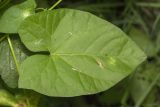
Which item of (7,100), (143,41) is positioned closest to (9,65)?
(7,100)

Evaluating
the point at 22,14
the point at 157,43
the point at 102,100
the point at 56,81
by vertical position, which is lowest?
the point at 102,100

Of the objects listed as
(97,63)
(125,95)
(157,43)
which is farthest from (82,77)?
(157,43)

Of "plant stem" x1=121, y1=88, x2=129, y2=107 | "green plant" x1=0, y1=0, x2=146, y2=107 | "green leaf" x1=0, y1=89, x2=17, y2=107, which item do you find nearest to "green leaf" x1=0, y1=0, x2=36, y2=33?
"green plant" x1=0, y1=0, x2=146, y2=107

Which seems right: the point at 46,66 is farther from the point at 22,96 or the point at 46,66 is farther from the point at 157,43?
the point at 157,43

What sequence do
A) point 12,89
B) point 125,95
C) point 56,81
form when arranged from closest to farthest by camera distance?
point 56,81, point 12,89, point 125,95

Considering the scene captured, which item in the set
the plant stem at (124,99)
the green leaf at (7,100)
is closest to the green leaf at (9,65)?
the green leaf at (7,100)

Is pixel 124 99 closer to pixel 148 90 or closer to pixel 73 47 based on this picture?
pixel 148 90
